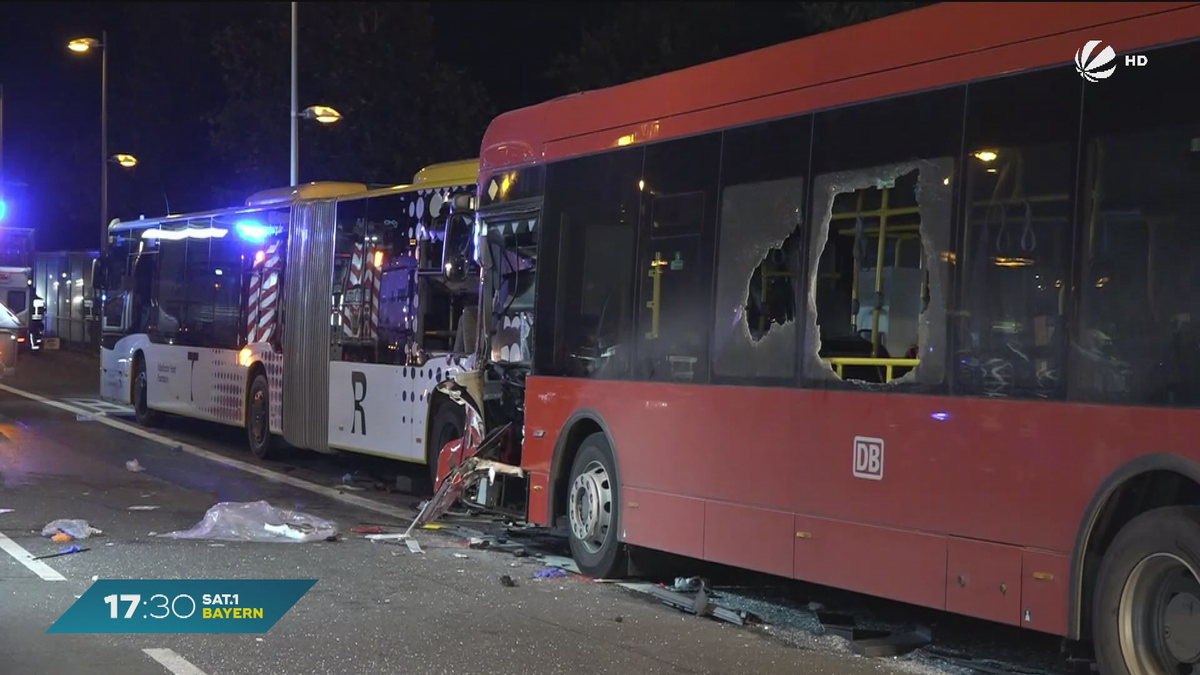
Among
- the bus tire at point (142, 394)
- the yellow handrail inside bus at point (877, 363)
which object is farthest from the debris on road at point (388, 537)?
the bus tire at point (142, 394)

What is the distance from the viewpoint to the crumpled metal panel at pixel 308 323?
16.5 m

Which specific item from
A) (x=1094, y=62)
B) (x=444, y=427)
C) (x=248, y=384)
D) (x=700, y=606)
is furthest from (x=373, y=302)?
(x=1094, y=62)

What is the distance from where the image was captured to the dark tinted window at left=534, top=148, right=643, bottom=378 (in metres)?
9.75

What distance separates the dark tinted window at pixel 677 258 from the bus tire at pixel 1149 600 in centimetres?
326

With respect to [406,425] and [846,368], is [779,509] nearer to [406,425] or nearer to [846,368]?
[846,368]

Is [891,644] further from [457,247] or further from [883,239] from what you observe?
[457,247]

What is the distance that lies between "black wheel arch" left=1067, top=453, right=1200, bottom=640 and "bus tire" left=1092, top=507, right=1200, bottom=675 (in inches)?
2.6

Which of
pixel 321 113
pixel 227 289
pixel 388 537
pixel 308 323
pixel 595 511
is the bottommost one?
pixel 388 537

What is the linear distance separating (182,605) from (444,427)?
5.67m

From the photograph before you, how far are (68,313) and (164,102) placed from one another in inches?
357

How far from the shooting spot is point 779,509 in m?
8.13

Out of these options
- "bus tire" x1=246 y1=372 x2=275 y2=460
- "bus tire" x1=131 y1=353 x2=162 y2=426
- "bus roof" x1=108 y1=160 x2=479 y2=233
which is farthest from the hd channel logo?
"bus tire" x1=131 y1=353 x2=162 y2=426

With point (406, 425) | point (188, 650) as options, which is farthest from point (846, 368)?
point (406, 425)

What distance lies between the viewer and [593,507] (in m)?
10.0
